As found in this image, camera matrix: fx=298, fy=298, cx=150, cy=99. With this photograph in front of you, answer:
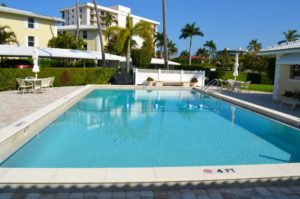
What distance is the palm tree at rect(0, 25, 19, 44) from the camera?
31672 mm

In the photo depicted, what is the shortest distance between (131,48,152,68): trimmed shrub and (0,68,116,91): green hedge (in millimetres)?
14724

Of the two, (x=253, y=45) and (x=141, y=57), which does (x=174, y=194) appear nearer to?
(x=141, y=57)

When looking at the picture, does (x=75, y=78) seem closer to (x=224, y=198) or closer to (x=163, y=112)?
(x=163, y=112)

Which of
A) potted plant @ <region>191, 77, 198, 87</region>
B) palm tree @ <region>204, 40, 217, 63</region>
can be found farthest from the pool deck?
palm tree @ <region>204, 40, 217, 63</region>

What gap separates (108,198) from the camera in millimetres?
4441

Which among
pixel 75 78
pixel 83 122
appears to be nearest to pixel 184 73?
pixel 75 78

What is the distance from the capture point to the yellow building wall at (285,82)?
17812 millimetres

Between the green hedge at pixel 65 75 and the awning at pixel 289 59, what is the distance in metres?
14.5

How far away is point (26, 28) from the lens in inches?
1428

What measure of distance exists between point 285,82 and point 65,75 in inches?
620

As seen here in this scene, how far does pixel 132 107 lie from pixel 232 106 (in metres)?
5.55

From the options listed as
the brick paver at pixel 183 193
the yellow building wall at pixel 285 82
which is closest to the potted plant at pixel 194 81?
the yellow building wall at pixel 285 82

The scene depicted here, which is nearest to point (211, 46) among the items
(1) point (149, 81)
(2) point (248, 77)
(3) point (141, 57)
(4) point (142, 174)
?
Result: (3) point (141, 57)

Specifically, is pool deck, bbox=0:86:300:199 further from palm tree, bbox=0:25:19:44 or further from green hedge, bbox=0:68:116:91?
palm tree, bbox=0:25:19:44
